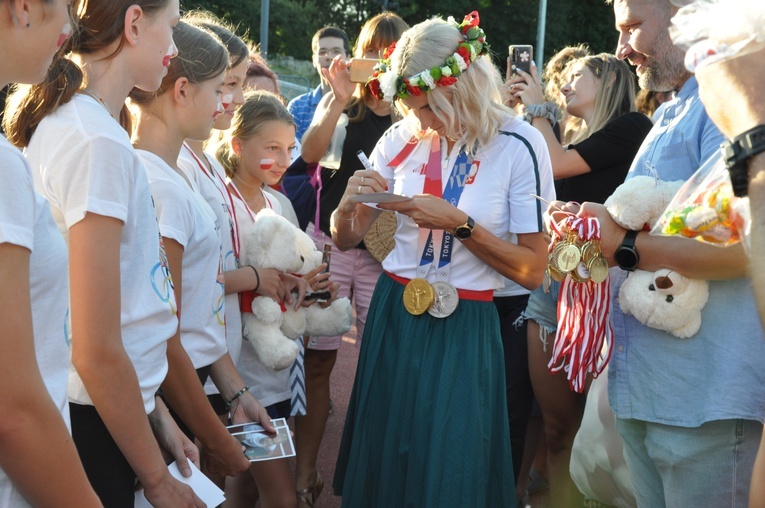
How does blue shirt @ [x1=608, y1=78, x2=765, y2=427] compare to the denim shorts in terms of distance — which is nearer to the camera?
blue shirt @ [x1=608, y1=78, x2=765, y2=427]

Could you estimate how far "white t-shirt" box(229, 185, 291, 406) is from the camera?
3447mm

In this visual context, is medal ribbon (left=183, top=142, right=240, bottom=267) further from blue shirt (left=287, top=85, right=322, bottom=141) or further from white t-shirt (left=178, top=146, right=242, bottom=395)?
blue shirt (left=287, top=85, right=322, bottom=141)

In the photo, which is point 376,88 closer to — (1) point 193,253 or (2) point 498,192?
(2) point 498,192

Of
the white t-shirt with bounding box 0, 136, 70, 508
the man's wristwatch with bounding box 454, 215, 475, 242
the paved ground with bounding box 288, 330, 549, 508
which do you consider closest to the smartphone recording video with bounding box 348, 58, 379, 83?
the man's wristwatch with bounding box 454, 215, 475, 242

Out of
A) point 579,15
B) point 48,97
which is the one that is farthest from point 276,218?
point 579,15

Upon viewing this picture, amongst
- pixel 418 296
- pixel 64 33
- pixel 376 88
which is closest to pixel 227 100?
pixel 376 88

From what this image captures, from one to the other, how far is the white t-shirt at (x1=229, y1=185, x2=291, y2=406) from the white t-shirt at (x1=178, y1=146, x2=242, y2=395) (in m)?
0.17

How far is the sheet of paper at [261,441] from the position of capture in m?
2.61

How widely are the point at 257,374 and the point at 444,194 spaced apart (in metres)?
1.10

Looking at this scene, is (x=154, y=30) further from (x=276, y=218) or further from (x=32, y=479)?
Result: (x=276, y=218)

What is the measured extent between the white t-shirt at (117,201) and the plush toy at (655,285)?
4.47ft

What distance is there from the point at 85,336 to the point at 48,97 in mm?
580

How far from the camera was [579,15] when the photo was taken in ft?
108

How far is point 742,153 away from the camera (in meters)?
1.33
